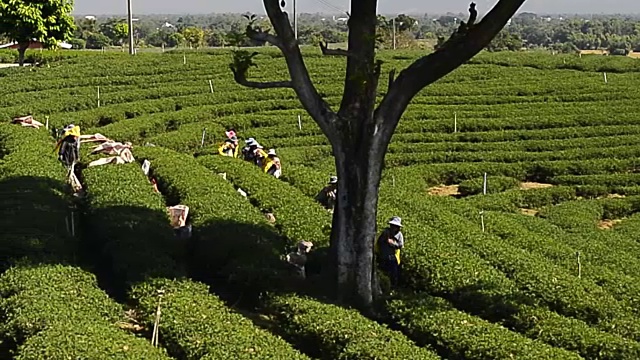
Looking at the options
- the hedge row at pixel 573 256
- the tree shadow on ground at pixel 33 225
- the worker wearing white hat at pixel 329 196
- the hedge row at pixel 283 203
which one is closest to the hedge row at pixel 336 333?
the hedge row at pixel 283 203

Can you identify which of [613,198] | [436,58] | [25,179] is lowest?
[613,198]

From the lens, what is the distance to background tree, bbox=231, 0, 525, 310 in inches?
478

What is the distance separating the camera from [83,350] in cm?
941

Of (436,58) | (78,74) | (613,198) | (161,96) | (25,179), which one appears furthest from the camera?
(78,74)

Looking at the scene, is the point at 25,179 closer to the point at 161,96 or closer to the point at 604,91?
the point at 161,96

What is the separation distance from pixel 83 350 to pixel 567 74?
35043 millimetres

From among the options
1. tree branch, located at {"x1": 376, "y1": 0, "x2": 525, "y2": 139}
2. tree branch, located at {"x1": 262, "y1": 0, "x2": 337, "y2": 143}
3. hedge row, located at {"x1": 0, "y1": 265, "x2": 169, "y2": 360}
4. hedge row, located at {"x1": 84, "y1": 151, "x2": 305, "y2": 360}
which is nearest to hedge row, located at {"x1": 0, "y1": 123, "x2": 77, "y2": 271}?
hedge row, located at {"x1": 84, "y1": 151, "x2": 305, "y2": 360}

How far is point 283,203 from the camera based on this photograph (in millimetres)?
17469

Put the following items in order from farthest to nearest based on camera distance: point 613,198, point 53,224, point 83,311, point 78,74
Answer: point 78,74, point 613,198, point 53,224, point 83,311

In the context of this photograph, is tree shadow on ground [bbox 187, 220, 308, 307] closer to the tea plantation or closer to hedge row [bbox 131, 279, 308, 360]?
the tea plantation

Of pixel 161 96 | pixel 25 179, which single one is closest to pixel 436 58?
pixel 25 179

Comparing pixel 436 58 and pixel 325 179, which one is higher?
pixel 436 58

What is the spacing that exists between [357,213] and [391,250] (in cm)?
154

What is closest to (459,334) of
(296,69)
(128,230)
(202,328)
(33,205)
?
(202,328)
